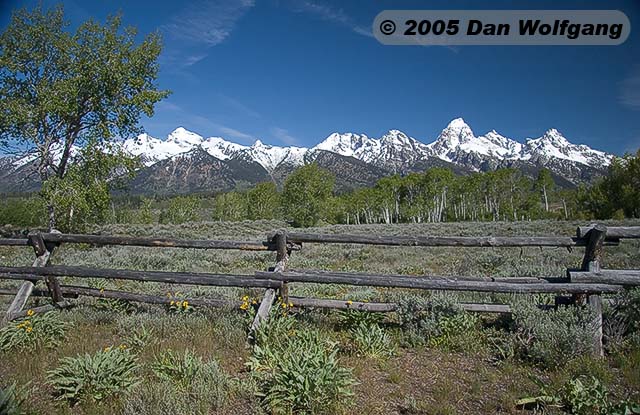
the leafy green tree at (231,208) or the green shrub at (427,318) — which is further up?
the leafy green tree at (231,208)

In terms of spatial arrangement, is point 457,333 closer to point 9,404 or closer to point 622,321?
point 622,321

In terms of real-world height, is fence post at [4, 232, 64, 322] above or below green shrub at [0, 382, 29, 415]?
above

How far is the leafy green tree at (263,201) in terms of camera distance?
78250 millimetres

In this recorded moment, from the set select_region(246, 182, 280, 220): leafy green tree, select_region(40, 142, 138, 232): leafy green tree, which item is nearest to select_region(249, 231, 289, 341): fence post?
select_region(40, 142, 138, 232): leafy green tree

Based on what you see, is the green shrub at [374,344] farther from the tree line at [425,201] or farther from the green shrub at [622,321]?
the tree line at [425,201]

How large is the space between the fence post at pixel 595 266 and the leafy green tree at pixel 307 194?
58172 mm

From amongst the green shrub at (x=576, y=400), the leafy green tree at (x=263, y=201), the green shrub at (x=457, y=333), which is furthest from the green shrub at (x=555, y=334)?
the leafy green tree at (x=263, y=201)

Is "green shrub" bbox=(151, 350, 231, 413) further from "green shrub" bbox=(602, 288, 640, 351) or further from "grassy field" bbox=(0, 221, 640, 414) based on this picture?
"green shrub" bbox=(602, 288, 640, 351)

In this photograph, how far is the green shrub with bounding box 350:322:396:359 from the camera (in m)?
5.18

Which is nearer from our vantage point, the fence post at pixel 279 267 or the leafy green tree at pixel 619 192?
the fence post at pixel 279 267

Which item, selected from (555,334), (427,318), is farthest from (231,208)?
(555,334)

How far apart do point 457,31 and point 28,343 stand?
736cm

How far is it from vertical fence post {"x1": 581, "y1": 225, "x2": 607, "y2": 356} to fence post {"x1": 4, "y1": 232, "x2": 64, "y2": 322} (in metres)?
8.95

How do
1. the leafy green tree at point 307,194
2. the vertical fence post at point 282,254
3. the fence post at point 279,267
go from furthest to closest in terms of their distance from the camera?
the leafy green tree at point 307,194
the vertical fence post at point 282,254
the fence post at point 279,267
